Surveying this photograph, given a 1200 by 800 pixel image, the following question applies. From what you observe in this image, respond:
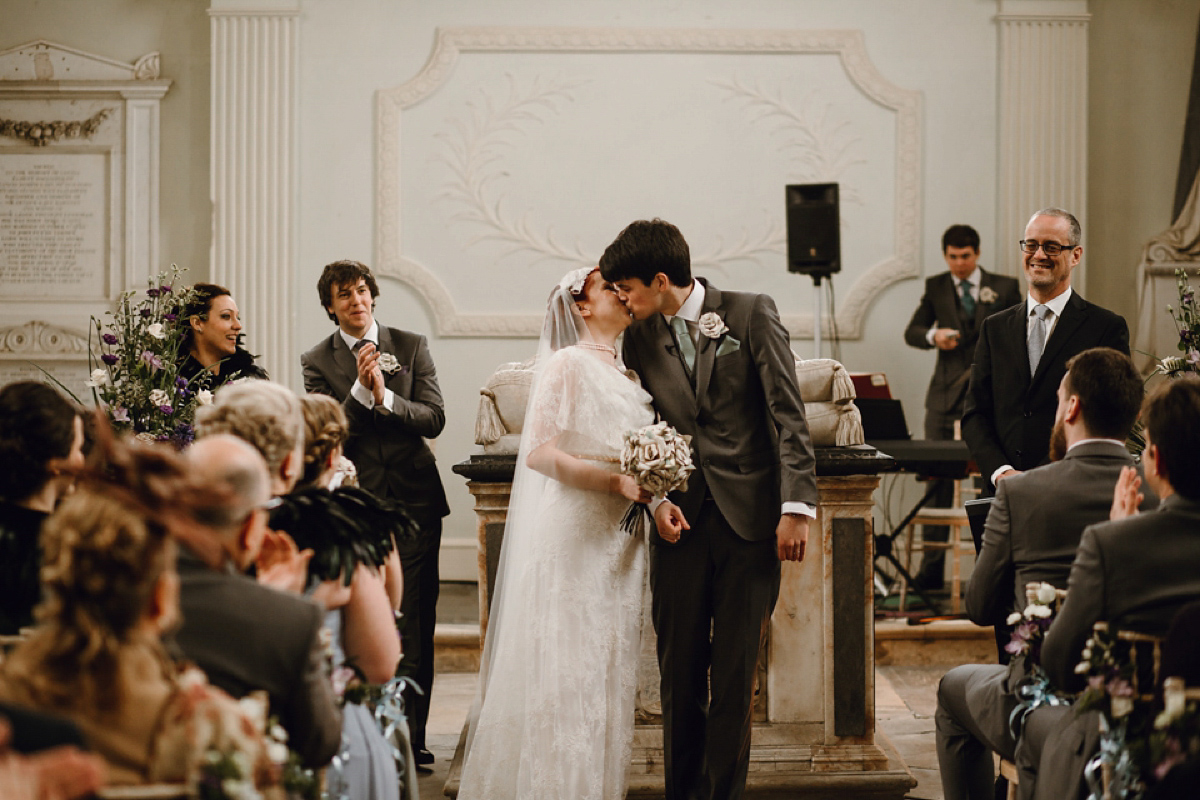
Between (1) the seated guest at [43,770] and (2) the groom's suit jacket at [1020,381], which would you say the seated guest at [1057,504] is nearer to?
(2) the groom's suit jacket at [1020,381]

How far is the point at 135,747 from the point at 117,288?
7.02m

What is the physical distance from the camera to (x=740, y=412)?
332cm

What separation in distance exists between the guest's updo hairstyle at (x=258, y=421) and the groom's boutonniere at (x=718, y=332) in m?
1.41

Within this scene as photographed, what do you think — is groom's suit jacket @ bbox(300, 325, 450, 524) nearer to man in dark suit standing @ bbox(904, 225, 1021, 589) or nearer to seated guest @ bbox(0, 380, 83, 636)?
seated guest @ bbox(0, 380, 83, 636)

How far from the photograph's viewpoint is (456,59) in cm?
775

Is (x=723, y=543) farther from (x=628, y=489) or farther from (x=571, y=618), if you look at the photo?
→ (x=571, y=618)

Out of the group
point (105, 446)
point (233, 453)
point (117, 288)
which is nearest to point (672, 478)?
point (233, 453)

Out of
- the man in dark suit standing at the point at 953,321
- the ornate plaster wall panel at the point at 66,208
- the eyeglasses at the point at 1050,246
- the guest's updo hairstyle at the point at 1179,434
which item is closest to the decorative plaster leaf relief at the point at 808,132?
the man in dark suit standing at the point at 953,321

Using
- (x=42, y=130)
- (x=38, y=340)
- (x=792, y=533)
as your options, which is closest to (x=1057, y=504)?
(x=792, y=533)

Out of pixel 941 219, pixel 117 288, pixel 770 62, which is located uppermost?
pixel 770 62

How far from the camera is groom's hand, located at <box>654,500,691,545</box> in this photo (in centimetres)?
319

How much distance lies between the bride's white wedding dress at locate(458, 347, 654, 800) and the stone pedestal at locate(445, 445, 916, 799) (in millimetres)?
485

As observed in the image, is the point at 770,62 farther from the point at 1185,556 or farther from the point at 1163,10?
the point at 1185,556

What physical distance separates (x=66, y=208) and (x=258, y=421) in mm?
6590
